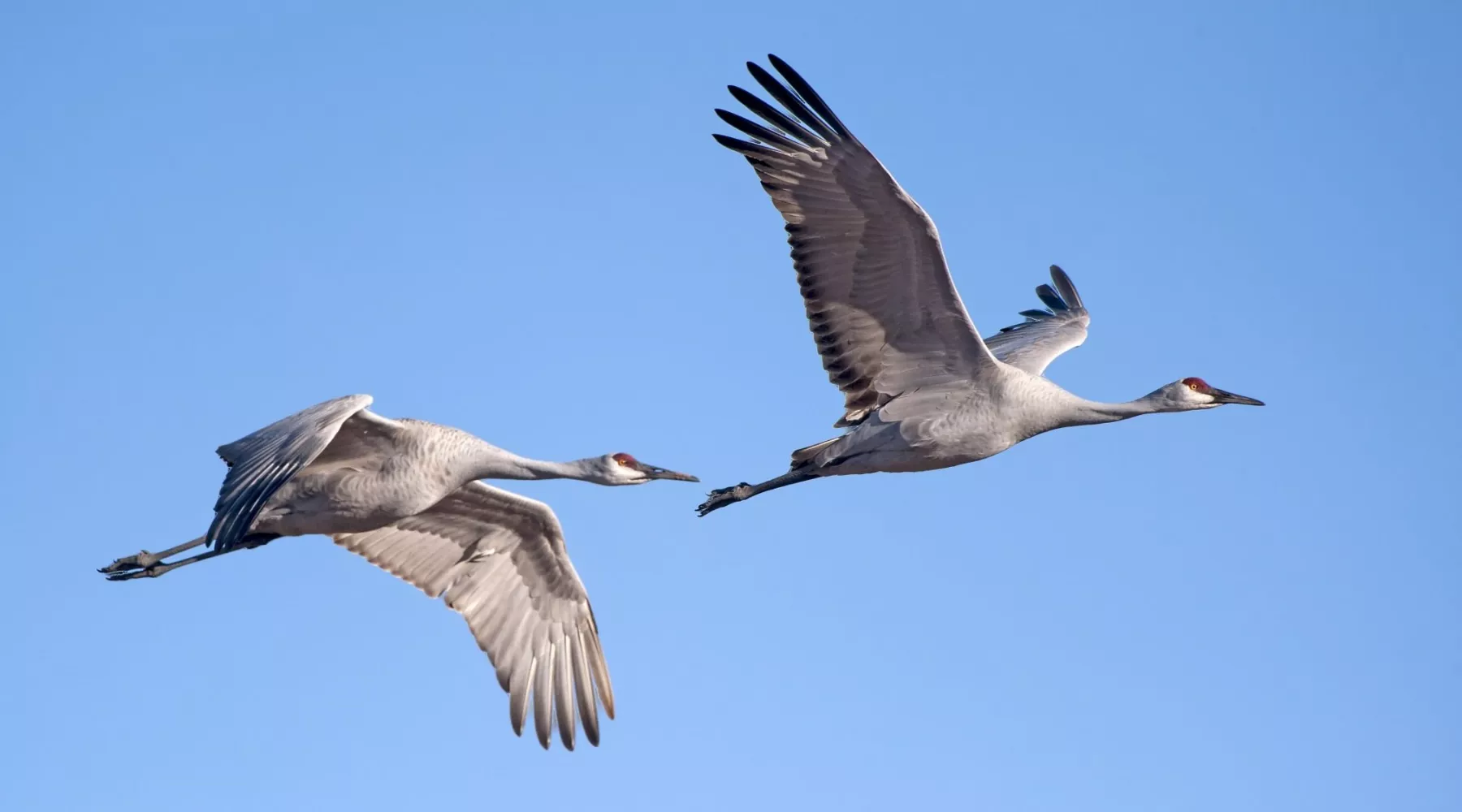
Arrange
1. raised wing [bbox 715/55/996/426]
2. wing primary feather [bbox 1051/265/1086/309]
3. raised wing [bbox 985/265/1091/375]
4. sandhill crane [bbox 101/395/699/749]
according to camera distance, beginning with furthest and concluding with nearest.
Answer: wing primary feather [bbox 1051/265/1086/309], raised wing [bbox 985/265/1091/375], sandhill crane [bbox 101/395/699/749], raised wing [bbox 715/55/996/426]

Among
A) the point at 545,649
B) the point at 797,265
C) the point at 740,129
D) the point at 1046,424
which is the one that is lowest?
the point at 545,649

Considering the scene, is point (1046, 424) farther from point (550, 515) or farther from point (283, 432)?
point (283, 432)

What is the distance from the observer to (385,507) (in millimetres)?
13875

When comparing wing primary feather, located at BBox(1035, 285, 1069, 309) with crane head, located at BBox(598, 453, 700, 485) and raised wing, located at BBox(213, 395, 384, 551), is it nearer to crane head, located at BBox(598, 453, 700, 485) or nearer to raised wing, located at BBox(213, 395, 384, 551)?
crane head, located at BBox(598, 453, 700, 485)

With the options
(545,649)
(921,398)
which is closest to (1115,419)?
(921,398)

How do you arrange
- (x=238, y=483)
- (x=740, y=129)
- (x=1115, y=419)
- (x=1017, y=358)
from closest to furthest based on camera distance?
(x=238, y=483), (x=740, y=129), (x=1115, y=419), (x=1017, y=358)

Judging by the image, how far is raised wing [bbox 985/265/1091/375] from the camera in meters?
16.7

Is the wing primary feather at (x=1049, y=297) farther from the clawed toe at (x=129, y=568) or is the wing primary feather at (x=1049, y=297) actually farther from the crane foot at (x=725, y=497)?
the clawed toe at (x=129, y=568)

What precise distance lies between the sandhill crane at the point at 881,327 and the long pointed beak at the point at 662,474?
1.05 meters

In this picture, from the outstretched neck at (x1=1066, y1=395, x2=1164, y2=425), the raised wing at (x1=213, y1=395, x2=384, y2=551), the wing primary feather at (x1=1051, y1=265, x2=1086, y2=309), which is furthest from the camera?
the wing primary feather at (x1=1051, y1=265, x2=1086, y2=309)

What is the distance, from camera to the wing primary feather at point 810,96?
43.9 ft

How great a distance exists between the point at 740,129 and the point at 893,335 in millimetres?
2026

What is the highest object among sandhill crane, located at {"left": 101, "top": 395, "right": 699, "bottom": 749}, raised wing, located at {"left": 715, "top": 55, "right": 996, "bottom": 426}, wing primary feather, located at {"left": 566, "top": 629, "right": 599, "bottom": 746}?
raised wing, located at {"left": 715, "top": 55, "right": 996, "bottom": 426}

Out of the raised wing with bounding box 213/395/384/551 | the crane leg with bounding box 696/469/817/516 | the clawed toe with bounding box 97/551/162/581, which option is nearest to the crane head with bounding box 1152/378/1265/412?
the crane leg with bounding box 696/469/817/516
